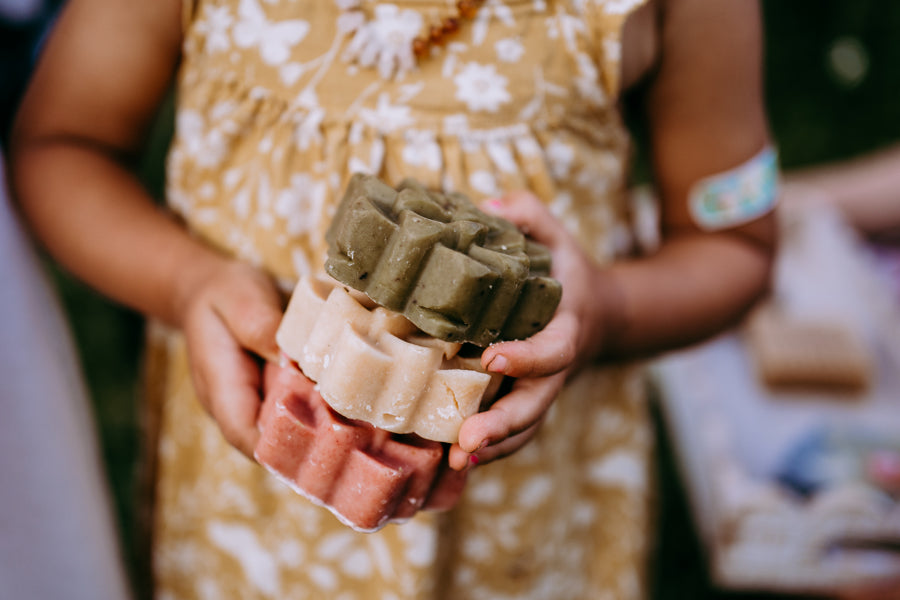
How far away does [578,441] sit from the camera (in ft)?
4.69

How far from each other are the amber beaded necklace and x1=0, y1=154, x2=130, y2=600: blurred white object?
69 centimetres

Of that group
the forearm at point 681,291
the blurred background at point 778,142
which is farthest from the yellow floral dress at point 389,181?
the blurred background at point 778,142

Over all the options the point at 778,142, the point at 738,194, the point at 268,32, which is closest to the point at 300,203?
the point at 268,32

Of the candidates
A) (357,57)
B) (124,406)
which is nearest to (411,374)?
(357,57)

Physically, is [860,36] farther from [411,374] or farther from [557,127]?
[411,374]

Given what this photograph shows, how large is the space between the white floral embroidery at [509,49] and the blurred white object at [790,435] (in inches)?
40.8

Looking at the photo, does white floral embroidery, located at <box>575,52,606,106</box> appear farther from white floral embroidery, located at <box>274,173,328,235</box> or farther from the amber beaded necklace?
white floral embroidery, located at <box>274,173,328,235</box>

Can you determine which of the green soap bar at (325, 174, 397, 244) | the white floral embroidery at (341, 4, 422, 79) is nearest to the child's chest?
the white floral embroidery at (341, 4, 422, 79)

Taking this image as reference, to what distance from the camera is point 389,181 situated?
1.10 meters

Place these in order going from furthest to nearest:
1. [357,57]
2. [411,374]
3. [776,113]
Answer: [776,113]
[357,57]
[411,374]

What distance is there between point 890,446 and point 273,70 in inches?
79.7

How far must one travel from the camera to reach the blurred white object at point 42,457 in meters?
1.12

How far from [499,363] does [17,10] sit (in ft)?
3.55

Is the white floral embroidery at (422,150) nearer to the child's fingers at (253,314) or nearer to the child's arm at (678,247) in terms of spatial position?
the child's arm at (678,247)
